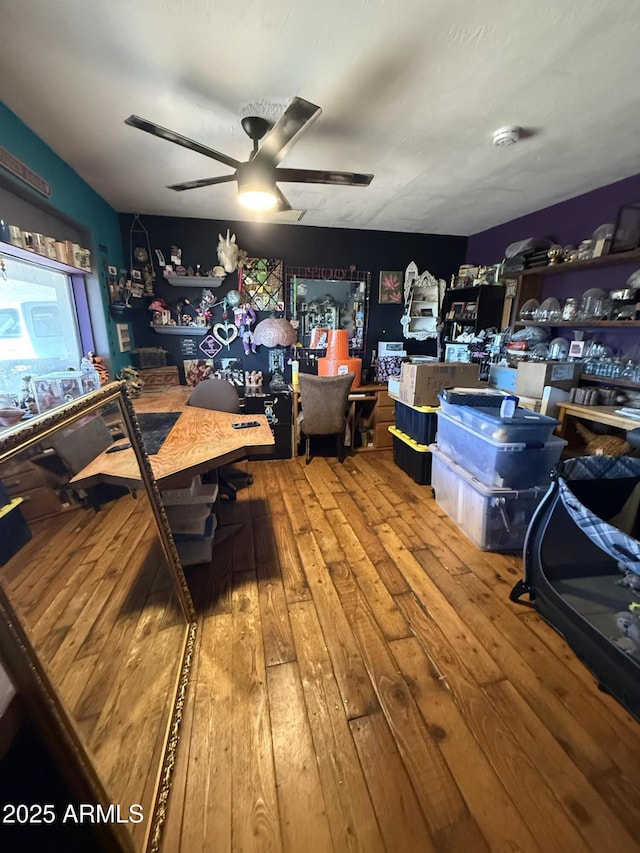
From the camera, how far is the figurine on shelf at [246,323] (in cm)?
382

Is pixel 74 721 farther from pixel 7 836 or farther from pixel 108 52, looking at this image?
pixel 108 52

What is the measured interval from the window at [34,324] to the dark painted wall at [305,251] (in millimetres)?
981

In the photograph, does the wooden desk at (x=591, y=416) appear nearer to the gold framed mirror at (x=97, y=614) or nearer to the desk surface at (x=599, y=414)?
the desk surface at (x=599, y=414)

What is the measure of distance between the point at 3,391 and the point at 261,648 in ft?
6.66

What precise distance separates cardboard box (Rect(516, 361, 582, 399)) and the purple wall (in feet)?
3.80

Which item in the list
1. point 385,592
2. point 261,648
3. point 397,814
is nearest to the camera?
point 397,814

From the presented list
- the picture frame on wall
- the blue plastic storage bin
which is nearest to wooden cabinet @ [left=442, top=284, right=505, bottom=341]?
the picture frame on wall

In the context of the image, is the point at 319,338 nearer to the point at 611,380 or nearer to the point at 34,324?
the point at 34,324

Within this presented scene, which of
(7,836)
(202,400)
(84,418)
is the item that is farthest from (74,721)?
(202,400)

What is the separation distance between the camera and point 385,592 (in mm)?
1819

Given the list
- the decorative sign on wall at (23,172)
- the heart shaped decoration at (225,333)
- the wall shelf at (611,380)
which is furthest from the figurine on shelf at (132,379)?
the wall shelf at (611,380)

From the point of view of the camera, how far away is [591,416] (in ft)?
8.04

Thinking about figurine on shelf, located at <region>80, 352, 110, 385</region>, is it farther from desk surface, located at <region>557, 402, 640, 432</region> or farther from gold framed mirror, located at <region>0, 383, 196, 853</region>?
desk surface, located at <region>557, 402, 640, 432</region>

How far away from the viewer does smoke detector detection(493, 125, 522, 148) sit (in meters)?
1.86
